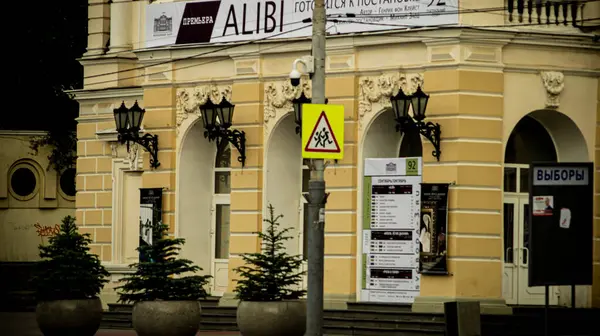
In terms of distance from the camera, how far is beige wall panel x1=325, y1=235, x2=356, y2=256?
109 ft

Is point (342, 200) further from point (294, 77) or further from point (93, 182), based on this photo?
point (93, 182)

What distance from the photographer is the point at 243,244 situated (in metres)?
35.1

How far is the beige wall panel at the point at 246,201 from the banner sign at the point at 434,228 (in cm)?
431

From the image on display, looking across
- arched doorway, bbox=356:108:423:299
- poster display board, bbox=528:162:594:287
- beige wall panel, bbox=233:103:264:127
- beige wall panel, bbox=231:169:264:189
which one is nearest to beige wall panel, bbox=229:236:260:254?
beige wall panel, bbox=231:169:264:189

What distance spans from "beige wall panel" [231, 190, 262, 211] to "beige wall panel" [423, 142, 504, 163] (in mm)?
4502

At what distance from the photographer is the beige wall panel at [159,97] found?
1439 inches

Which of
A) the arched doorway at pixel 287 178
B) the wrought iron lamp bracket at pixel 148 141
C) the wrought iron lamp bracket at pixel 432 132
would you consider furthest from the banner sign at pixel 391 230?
the wrought iron lamp bracket at pixel 148 141

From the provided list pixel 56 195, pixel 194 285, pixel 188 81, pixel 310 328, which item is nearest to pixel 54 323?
pixel 194 285

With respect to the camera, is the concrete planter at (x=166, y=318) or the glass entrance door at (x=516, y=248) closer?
the concrete planter at (x=166, y=318)

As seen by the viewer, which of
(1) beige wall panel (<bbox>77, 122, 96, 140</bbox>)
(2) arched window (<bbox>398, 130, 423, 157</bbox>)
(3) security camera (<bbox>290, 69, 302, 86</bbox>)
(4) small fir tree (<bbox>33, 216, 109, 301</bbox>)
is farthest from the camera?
(1) beige wall panel (<bbox>77, 122, 96, 140</bbox>)

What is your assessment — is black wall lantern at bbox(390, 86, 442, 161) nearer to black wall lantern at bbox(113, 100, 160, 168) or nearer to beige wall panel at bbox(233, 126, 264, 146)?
beige wall panel at bbox(233, 126, 264, 146)

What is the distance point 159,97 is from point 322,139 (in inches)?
415

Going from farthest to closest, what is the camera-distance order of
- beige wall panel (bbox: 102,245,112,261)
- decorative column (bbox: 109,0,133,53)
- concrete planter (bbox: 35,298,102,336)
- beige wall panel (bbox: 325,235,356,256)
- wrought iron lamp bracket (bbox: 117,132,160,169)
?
beige wall panel (bbox: 102,245,112,261), decorative column (bbox: 109,0,133,53), wrought iron lamp bracket (bbox: 117,132,160,169), beige wall panel (bbox: 325,235,356,256), concrete planter (bbox: 35,298,102,336)

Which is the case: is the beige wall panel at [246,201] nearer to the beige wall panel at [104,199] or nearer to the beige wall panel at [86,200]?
the beige wall panel at [104,199]
